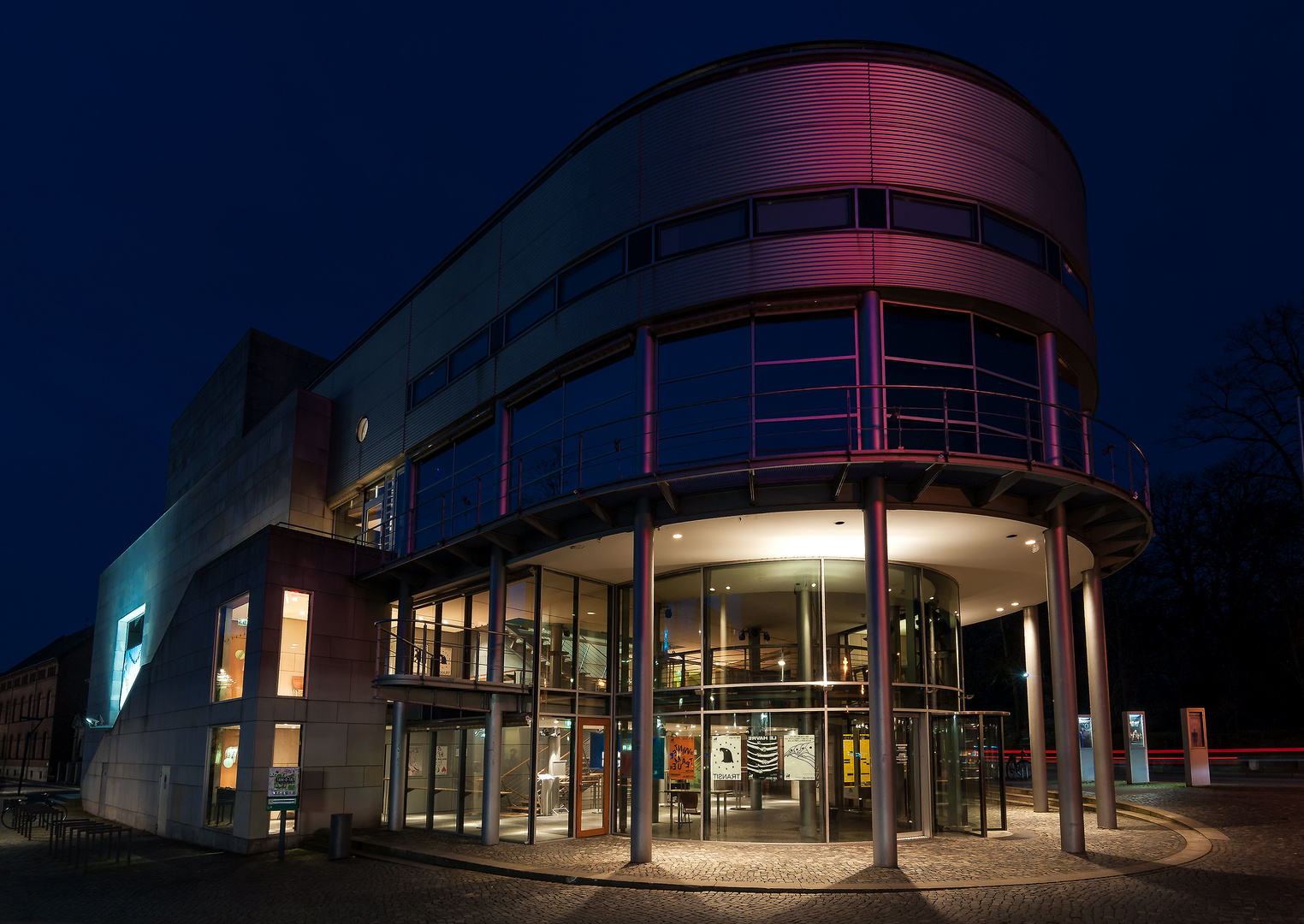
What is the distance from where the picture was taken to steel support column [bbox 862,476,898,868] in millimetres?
13375

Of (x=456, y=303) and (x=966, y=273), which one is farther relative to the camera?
(x=456, y=303)

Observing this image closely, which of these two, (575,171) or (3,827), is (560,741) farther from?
(3,827)

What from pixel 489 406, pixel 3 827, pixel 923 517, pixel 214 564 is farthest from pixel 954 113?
pixel 3 827

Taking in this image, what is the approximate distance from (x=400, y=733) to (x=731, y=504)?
9.99 meters

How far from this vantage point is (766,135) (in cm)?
1612

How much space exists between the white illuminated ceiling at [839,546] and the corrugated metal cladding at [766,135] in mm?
5313

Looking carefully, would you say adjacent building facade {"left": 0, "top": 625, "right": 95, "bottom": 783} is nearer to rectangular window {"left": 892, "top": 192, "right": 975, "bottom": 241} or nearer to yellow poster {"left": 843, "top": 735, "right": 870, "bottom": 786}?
yellow poster {"left": 843, "top": 735, "right": 870, "bottom": 786}

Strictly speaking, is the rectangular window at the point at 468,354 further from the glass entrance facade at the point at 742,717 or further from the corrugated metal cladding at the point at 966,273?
the corrugated metal cladding at the point at 966,273

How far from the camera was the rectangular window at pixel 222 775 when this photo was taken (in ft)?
65.9

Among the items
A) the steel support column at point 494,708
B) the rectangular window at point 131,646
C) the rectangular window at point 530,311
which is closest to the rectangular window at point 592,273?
the rectangular window at point 530,311

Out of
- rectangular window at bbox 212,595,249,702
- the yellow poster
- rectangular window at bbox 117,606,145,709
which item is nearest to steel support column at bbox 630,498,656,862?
the yellow poster

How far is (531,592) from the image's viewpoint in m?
19.1

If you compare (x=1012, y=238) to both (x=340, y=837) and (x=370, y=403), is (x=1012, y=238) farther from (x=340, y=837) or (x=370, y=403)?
(x=370, y=403)

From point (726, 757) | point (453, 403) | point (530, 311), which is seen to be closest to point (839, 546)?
point (726, 757)
